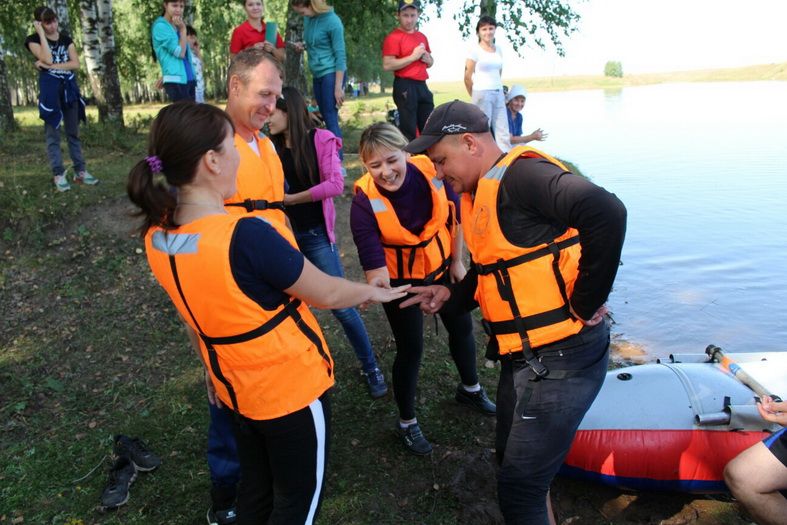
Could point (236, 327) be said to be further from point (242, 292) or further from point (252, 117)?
point (252, 117)

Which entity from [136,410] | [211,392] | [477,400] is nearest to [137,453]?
[136,410]

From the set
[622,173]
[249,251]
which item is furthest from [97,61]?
[622,173]

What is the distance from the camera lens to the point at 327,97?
7621mm

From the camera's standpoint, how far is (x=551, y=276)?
8.04ft

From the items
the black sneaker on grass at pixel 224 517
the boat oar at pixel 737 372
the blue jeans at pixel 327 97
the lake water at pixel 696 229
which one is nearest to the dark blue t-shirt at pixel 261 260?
the black sneaker on grass at pixel 224 517

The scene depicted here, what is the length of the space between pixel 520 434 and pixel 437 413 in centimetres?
195

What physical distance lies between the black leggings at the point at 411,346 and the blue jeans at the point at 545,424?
3.96 ft

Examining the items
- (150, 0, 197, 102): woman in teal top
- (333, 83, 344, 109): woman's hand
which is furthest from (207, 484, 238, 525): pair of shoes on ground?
(150, 0, 197, 102): woman in teal top

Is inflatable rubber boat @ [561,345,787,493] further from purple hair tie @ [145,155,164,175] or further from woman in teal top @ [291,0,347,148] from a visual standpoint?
woman in teal top @ [291,0,347,148]

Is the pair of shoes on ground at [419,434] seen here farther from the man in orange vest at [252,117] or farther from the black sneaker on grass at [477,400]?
the man in orange vest at [252,117]

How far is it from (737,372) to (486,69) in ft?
18.9

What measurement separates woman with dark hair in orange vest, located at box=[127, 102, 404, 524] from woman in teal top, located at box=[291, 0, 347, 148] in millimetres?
5553

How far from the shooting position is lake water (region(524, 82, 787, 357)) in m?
6.86

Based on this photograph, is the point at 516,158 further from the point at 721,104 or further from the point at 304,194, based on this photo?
the point at 721,104
